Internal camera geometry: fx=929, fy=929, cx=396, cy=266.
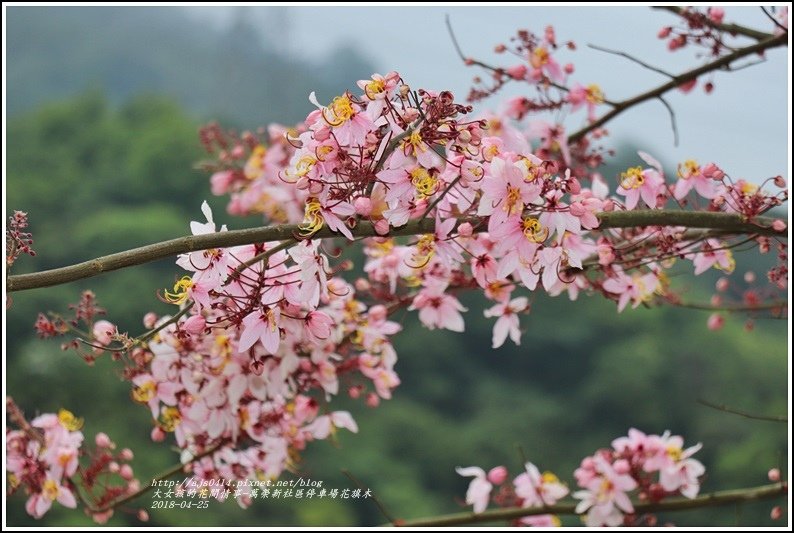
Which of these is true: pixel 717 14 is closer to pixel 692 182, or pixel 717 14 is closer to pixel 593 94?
pixel 593 94

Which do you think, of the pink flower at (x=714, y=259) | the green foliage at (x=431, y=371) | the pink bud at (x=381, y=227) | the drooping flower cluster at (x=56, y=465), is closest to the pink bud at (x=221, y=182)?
the drooping flower cluster at (x=56, y=465)

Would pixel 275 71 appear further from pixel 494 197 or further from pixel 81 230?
pixel 494 197

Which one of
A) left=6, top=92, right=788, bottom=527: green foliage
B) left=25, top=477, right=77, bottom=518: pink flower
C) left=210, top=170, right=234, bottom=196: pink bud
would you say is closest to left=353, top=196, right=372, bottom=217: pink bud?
left=25, top=477, right=77, bottom=518: pink flower

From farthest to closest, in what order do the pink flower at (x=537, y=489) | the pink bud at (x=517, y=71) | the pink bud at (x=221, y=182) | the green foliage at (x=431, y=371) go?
the green foliage at (x=431, y=371)
the pink bud at (x=221, y=182)
the pink flower at (x=537, y=489)
the pink bud at (x=517, y=71)

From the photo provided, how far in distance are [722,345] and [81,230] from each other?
8.56 meters

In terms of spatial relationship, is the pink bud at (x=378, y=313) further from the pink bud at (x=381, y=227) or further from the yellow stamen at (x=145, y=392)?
the pink bud at (x=381, y=227)

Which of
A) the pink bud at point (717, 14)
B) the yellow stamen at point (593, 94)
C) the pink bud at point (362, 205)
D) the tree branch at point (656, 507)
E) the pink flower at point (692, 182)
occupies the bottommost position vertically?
the tree branch at point (656, 507)

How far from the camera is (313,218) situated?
798mm

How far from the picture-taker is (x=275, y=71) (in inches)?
507

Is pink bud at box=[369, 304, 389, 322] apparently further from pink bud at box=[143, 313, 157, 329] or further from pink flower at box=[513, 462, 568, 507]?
pink flower at box=[513, 462, 568, 507]

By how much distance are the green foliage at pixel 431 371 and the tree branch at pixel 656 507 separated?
347 inches

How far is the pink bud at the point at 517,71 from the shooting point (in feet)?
4.76

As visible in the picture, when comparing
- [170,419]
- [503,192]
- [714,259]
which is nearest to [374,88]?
[503,192]

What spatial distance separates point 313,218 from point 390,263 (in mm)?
501
